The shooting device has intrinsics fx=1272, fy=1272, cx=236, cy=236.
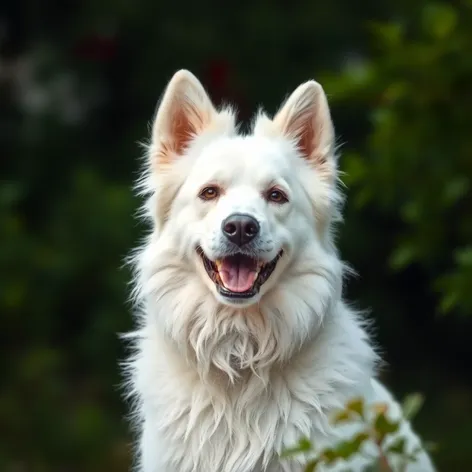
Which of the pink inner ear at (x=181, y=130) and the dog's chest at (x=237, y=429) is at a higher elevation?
the pink inner ear at (x=181, y=130)

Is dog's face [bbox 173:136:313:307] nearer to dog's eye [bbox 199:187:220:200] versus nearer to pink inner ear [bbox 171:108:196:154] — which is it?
dog's eye [bbox 199:187:220:200]

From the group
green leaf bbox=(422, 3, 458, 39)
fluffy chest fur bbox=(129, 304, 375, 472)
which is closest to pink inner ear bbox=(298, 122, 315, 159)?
fluffy chest fur bbox=(129, 304, 375, 472)

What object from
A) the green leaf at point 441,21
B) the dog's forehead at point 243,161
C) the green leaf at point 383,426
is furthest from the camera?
the green leaf at point 441,21

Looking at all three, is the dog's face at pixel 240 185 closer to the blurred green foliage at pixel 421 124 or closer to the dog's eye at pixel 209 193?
the dog's eye at pixel 209 193

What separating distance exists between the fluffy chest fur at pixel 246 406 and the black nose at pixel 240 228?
63 cm

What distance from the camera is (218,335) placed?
5.56 m

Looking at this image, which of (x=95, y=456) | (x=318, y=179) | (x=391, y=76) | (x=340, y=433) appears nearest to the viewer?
(x=340, y=433)

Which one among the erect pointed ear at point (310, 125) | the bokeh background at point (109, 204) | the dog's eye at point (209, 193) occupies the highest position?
the erect pointed ear at point (310, 125)

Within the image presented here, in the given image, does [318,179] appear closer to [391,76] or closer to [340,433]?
[340,433]

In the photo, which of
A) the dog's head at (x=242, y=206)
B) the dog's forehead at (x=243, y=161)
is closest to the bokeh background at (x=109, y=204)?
the dog's head at (x=242, y=206)

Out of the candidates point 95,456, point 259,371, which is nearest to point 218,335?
point 259,371

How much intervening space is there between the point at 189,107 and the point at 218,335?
3.50 ft

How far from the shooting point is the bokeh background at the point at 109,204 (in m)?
11.2

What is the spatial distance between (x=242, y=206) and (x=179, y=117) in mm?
763
